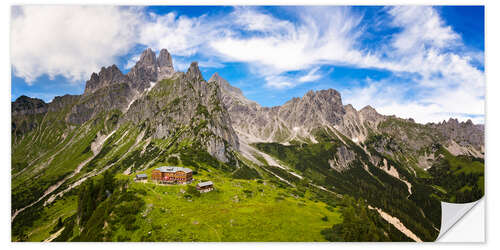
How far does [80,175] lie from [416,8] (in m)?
220

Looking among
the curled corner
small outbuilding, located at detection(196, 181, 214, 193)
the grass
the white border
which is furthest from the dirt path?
small outbuilding, located at detection(196, 181, 214, 193)

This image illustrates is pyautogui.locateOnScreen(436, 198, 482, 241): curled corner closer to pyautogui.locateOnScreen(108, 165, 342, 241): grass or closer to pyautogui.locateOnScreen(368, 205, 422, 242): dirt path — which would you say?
pyautogui.locateOnScreen(108, 165, 342, 241): grass

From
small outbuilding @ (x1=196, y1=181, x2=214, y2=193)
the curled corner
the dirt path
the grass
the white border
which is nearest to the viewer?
the white border

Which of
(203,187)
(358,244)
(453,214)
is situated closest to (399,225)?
(453,214)

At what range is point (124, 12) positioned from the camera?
1850 inches

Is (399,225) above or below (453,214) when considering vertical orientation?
below

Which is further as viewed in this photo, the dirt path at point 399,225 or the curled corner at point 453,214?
the dirt path at point 399,225

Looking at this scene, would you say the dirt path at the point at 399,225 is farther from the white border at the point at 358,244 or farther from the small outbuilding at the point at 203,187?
the small outbuilding at the point at 203,187

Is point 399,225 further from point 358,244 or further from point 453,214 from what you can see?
point 358,244

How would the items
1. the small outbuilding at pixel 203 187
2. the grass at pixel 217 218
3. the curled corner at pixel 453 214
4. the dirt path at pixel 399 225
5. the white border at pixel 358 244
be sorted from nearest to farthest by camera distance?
the white border at pixel 358 244
the curled corner at pixel 453 214
the grass at pixel 217 218
the small outbuilding at pixel 203 187
the dirt path at pixel 399 225

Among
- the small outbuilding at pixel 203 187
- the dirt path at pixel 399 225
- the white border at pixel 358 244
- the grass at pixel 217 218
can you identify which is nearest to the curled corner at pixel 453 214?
the white border at pixel 358 244

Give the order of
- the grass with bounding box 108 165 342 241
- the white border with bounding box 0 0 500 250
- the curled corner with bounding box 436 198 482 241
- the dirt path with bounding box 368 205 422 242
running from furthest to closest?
the dirt path with bounding box 368 205 422 242
the grass with bounding box 108 165 342 241
the curled corner with bounding box 436 198 482 241
the white border with bounding box 0 0 500 250

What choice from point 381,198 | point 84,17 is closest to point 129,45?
point 84,17

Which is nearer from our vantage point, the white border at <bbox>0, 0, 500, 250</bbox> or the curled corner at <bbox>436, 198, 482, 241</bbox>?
the white border at <bbox>0, 0, 500, 250</bbox>
